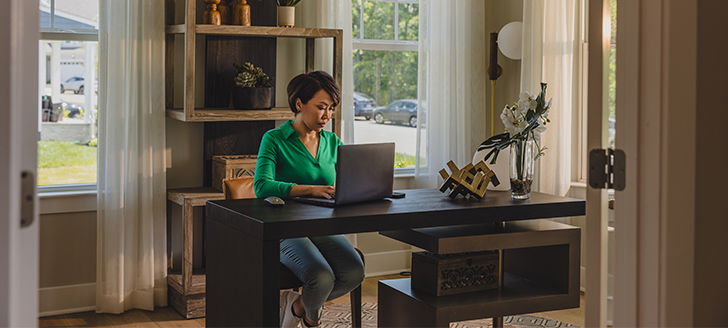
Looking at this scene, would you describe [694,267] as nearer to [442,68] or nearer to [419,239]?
[419,239]

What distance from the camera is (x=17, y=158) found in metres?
1.29

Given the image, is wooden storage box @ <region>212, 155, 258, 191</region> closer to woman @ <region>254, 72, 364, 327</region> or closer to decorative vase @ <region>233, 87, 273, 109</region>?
decorative vase @ <region>233, 87, 273, 109</region>

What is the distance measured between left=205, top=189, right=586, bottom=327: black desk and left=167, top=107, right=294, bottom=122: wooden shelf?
107 cm

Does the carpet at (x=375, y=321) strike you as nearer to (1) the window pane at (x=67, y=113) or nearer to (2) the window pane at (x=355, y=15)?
(1) the window pane at (x=67, y=113)

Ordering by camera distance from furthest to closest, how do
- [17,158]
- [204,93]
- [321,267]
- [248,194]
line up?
1. [204,93]
2. [248,194]
3. [321,267]
4. [17,158]

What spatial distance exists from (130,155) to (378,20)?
1.86 metres

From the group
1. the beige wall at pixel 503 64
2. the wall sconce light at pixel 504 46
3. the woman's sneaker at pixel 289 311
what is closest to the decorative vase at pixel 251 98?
the woman's sneaker at pixel 289 311

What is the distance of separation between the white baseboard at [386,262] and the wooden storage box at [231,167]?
116cm

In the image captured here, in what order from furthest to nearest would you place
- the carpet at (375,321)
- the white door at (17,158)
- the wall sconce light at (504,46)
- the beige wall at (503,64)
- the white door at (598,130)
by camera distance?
the beige wall at (503,64)
the wall sconce light at (504,46)
the carpet at (375,321)
the white door at (598,130)
the white door at (17,158)

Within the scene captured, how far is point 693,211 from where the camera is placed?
65.6 inches

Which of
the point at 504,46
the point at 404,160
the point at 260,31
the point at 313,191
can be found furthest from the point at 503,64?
the point at 313,191

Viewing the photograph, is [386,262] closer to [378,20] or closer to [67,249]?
[378,20]

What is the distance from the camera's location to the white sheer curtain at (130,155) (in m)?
4.06

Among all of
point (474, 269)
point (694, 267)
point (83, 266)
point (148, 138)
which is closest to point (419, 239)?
point (474, 269)
